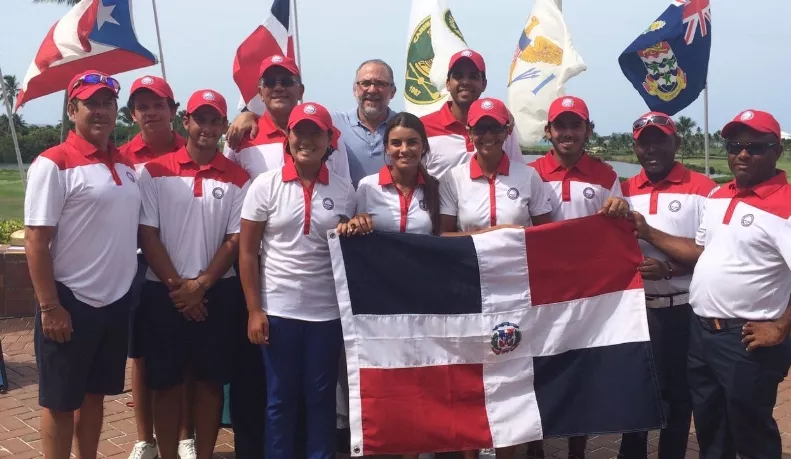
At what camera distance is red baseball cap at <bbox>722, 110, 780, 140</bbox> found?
3.40 meters

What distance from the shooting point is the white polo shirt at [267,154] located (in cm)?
416

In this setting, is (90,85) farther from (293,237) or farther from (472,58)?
(472,58)

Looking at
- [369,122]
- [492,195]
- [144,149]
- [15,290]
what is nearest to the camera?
[492,195]

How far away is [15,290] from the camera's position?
7.95 m

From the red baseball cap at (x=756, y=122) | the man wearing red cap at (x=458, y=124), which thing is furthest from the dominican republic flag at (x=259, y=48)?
the red baseball cap at (x=756, y=122)

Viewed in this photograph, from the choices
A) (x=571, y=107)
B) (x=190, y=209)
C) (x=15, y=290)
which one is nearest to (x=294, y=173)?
(x=190, y=209)

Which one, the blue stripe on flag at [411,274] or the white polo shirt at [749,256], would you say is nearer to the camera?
the white polo shirt at [749,256]

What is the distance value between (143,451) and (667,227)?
339 centimetres

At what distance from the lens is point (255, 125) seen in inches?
173

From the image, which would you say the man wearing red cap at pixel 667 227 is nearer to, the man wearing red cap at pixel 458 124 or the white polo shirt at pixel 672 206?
the white polo shirt at pixel 672 206

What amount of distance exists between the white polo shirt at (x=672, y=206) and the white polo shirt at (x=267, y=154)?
5.68 feet

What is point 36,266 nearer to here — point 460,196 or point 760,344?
point 460,196

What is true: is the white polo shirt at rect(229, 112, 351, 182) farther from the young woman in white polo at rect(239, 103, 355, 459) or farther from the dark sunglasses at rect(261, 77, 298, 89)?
the young woman in white polo at rect(239, 103, 355, 459)

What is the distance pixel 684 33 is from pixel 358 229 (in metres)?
4.80
